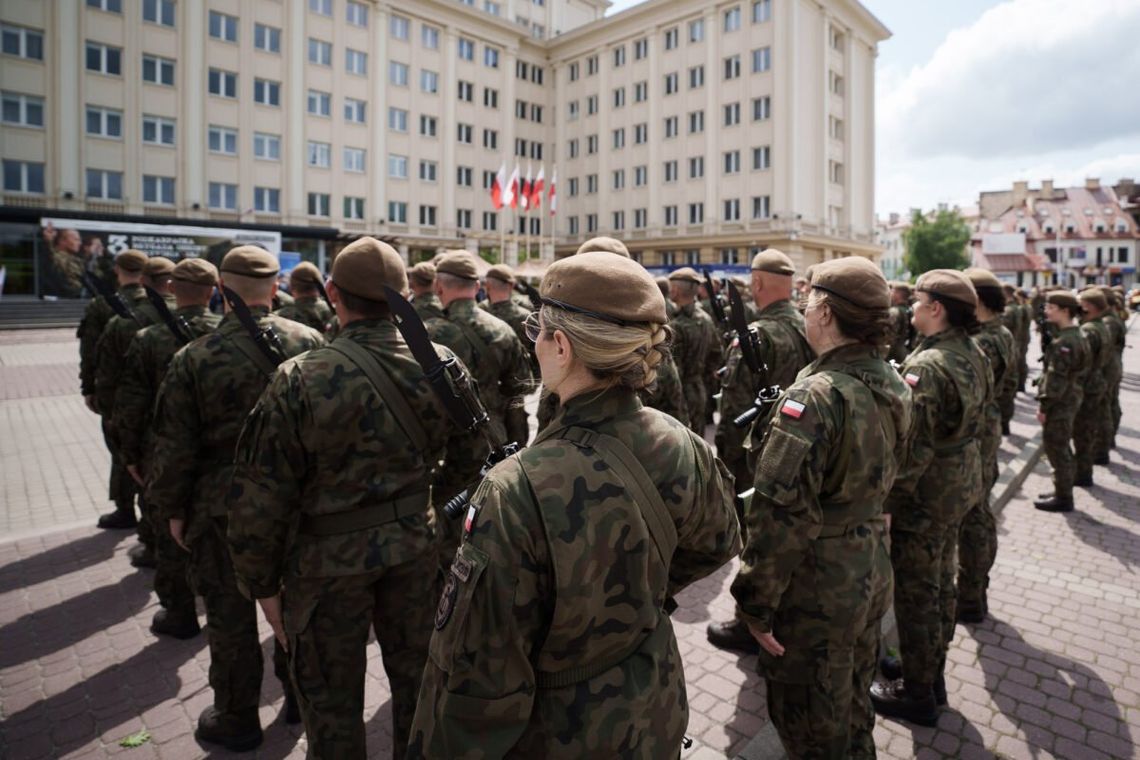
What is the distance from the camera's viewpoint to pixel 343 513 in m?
2.84

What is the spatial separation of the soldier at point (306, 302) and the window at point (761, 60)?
43741 millimetres

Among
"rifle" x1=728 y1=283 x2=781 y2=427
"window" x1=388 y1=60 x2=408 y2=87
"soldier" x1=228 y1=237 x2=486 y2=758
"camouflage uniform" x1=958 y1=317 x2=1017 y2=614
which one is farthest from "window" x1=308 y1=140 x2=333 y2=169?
"soldier" x1=228 y1=237 x2=486 y2=758

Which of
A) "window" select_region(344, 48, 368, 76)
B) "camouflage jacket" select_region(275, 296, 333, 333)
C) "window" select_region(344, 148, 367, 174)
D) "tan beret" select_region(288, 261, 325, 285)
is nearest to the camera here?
"tan beret" select_region(288, 261, 325, 285)

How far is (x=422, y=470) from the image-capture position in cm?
308

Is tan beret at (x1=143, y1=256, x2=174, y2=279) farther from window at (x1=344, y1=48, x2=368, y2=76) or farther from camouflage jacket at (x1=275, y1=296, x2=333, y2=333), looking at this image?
window at (x1=344, y1=48, x2=368, y2=76)

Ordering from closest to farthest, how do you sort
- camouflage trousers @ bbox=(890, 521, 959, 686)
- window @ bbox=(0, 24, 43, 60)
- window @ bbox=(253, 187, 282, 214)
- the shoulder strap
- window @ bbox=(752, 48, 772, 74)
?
the shoulder strap
camouflage trousers @ bbox=(890, 521, 959, 686)
window @ bbox=(0, 24, 43, 60)
window @ bbox=(253, 187, 282, 214)
window @ bbox=(752, 48, 772, 74)

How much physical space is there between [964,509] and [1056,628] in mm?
2008

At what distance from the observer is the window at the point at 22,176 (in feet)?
109

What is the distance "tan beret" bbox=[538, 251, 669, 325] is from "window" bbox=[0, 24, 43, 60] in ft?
144

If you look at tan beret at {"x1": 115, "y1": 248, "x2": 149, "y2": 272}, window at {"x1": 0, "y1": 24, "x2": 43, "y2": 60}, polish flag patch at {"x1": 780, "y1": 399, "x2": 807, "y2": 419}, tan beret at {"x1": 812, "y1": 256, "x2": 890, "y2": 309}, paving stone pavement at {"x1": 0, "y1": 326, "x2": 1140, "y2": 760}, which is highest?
window at {"x1": 0, "y1": 24, "x2": 43, "y2": 60}

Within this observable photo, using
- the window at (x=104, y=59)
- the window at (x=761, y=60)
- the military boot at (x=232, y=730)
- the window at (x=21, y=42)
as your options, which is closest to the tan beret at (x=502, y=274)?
the military boot at (x=232, y=730)

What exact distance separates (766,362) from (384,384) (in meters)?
3.54

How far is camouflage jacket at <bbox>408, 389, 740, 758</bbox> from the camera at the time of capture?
160 centimetres

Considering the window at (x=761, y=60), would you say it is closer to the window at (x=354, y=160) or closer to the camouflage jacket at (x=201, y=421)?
the window at (x=354, y=160)
